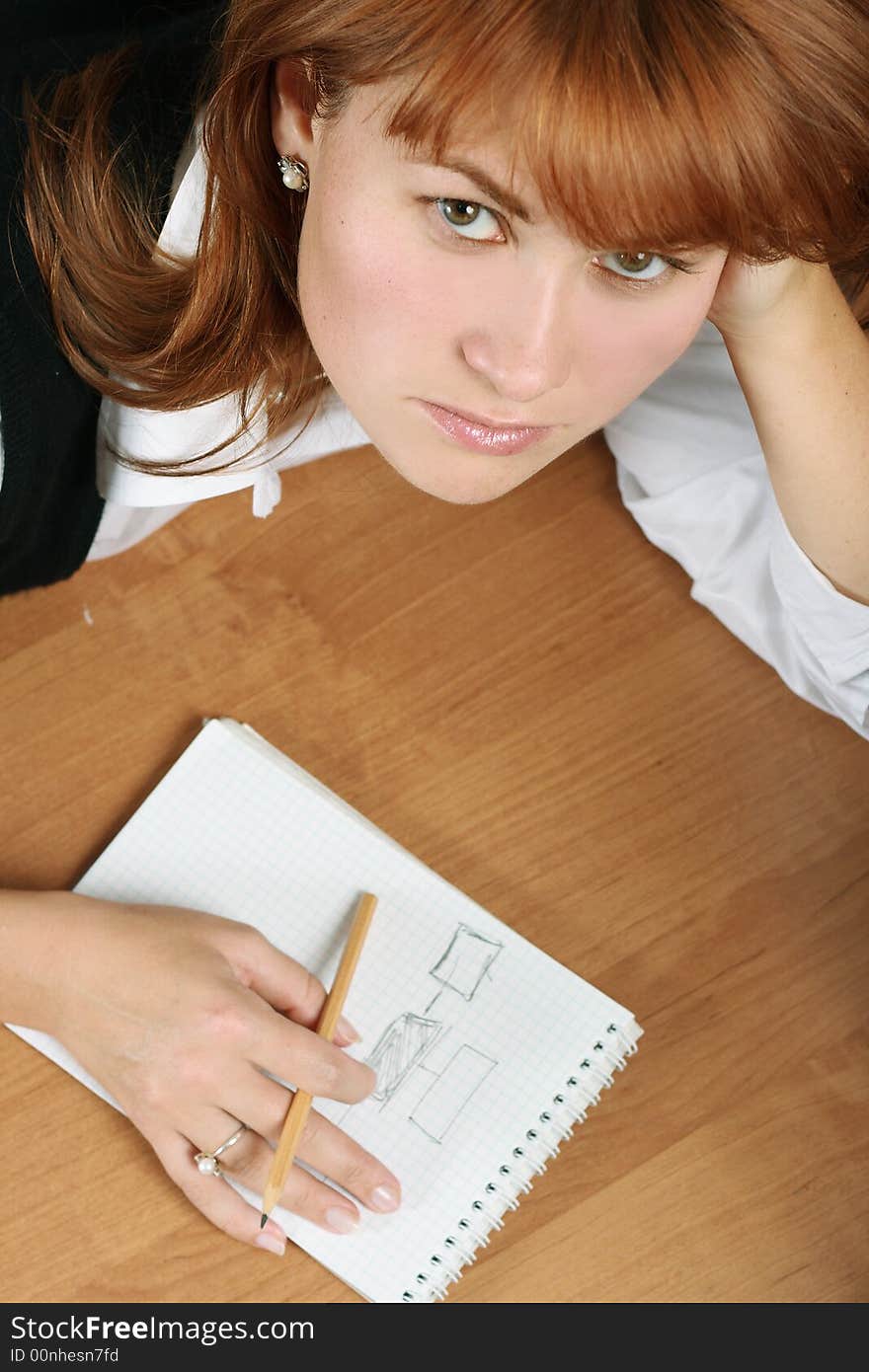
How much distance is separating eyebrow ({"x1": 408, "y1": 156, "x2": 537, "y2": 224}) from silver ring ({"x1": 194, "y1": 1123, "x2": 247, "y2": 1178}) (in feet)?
1.72

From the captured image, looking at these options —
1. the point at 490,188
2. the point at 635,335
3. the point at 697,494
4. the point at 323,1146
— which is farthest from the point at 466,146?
the point at 323,1146

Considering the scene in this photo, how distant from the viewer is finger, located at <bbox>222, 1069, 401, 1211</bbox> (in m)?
0.74

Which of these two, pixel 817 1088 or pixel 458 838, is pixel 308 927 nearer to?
pixel 458 838

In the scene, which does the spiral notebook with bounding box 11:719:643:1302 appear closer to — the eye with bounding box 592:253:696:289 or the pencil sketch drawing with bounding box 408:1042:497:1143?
the pencil sketch drawing with bounding box 408:1042:497:1143

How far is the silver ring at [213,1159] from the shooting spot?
0.73m

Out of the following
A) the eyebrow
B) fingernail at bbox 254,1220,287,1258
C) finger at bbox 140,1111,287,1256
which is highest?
the eyebrow

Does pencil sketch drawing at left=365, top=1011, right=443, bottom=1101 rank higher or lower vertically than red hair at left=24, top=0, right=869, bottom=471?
lower

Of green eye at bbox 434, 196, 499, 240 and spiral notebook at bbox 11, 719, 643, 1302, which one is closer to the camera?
green eye at bbox 434, 196, 499, 240

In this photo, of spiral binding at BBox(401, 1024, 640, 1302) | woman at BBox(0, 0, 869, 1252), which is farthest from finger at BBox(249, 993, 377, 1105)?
spiral binding at BBox(401, 1024, 640, 1302)

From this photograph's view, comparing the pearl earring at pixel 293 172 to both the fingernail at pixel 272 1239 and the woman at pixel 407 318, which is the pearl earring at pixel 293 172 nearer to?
the woman at pixel 407 318

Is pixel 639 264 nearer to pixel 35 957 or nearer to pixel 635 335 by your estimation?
pixel 635 335

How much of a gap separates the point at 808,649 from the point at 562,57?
0.46m

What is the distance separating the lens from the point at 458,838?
83 cm
